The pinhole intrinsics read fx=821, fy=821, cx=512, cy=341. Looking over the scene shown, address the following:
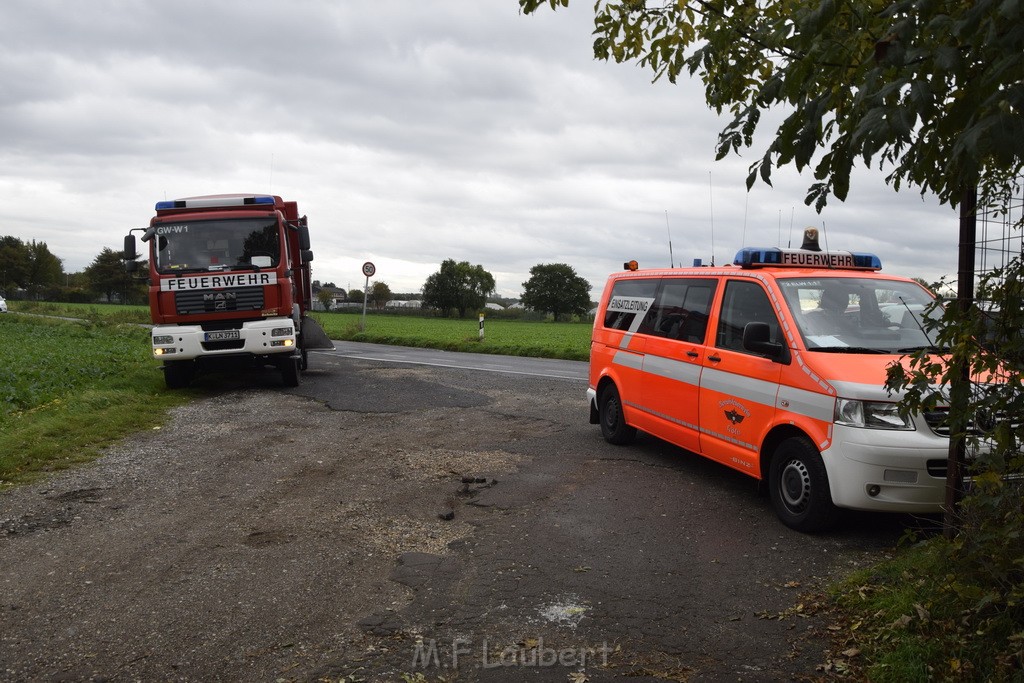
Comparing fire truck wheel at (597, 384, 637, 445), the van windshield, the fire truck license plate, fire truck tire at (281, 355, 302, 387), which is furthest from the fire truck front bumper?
the van windshield

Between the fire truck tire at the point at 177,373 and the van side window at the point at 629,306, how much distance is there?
8201 millimetres

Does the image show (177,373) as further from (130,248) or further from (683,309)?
(683,309)

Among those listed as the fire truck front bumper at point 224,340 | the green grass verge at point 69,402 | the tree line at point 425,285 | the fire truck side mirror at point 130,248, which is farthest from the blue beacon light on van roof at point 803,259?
the tree line at point 425,285

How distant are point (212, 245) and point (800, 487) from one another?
10423mm

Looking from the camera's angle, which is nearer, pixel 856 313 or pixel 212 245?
pixel 856 313

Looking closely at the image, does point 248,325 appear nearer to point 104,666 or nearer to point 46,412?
point 46,412

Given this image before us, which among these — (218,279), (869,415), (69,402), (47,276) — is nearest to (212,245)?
(218,279)

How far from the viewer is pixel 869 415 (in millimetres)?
5133

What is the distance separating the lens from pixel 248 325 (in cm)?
1324

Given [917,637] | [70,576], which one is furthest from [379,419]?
[917,637]

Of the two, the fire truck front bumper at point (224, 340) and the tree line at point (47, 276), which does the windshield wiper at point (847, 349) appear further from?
the tree line at point (47, 276)

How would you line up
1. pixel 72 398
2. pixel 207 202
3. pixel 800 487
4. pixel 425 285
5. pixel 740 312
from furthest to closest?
pixel 425 285
pixel 207 202
pixel 72 398
pixel 740 312
pixel 800 487

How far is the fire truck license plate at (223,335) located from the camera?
1311 centimetres

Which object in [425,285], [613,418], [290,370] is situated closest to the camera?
[613,418]
